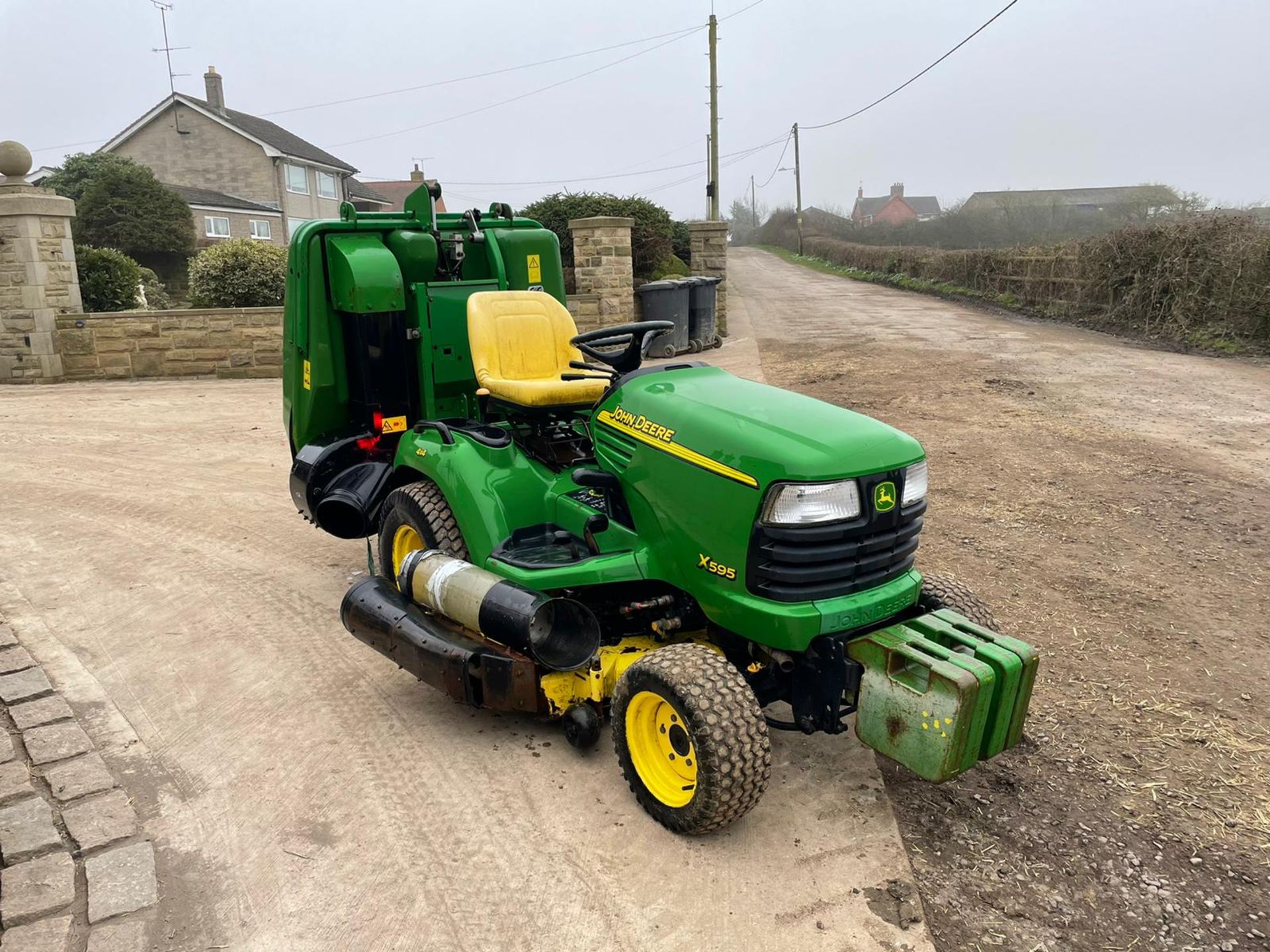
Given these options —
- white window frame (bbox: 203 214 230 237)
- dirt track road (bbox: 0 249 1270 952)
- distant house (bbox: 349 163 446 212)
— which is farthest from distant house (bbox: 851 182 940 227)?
dirt track road (bbox: 0 249 1270 952)

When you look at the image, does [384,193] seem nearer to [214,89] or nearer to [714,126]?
[214,89]

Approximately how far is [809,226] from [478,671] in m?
53.9

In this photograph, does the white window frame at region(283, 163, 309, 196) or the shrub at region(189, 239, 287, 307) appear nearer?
the shrub at region(189, 239, 287, 307)

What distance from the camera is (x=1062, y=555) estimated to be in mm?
5637

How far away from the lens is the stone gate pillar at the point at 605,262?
44.3 ft

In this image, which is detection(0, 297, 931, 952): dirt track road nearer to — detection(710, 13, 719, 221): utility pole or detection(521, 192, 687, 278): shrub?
detection(521, 192, 687, 278): shrub

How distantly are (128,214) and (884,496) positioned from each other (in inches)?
1153

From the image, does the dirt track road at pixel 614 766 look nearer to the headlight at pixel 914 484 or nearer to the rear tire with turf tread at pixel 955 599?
the rear tire with turf tread at pixel 955 599

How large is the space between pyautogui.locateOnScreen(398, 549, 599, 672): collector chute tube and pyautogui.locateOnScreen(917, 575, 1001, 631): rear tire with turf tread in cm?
126

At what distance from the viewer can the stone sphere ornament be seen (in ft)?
37.8

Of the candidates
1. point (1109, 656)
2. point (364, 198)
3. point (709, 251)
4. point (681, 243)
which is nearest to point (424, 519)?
point (1109, 656)

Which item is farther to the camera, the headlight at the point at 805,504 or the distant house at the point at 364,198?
the distant house at the point at 364,198

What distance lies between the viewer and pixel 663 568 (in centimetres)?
341

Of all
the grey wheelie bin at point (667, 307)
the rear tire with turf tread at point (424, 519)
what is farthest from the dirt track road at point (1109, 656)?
the grey wheelie bin at point (667, 307)
